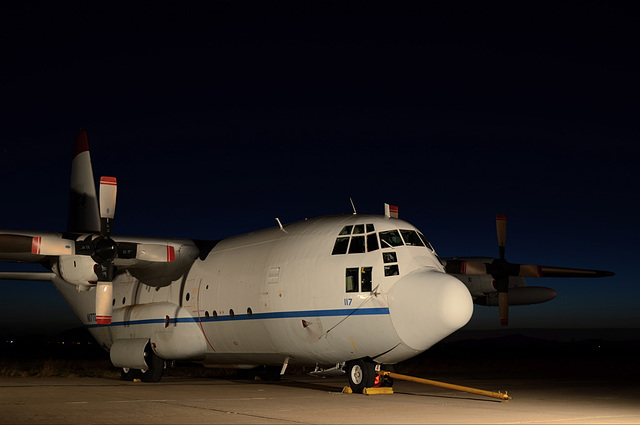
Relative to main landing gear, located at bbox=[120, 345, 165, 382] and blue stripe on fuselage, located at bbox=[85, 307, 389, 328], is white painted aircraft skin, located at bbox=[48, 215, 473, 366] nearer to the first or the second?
blue stripe on fuselage, located at bbox=[85, 307, 389, 328]

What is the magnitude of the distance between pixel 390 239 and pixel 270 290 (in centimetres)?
308

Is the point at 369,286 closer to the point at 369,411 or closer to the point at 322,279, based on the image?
the point at 322,279

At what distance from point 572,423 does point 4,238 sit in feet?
43.5

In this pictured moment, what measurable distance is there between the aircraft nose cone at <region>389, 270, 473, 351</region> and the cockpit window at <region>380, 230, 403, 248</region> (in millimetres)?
821

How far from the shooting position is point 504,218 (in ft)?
59.6

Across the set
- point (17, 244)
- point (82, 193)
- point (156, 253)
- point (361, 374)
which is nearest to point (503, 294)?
point (361, 374)

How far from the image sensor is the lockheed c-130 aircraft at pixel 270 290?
13109 mm

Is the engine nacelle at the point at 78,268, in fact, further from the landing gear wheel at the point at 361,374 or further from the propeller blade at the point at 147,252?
the landing gear wheel at the point at 361,374

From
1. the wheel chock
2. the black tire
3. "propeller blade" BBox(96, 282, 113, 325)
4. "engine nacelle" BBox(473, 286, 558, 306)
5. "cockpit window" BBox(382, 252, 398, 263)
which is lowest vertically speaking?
the black tire

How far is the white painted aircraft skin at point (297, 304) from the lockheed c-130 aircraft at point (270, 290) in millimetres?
27

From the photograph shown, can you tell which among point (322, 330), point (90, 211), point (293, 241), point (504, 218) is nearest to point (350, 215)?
point (293, 241)

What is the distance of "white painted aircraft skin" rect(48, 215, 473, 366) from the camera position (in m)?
12.8

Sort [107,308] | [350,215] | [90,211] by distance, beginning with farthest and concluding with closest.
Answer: [90,211]
[107,308]
[350,215]

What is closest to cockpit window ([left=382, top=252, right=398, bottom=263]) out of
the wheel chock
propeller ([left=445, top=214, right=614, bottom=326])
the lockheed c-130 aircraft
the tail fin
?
the lockheed c-130 aircraft
